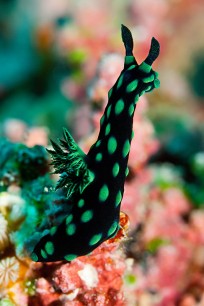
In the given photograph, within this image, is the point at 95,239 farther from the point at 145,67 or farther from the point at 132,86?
the point at 145,67

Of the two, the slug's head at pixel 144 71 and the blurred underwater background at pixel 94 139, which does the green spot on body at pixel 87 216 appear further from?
the slug's head at pixel 144 71

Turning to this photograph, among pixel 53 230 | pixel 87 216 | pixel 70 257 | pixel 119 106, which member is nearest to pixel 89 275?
pixel 70 257

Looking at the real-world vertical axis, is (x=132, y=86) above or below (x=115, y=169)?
above

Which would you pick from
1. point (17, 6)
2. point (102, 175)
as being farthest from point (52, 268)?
point (17, 6)

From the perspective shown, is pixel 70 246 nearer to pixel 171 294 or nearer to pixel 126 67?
pixel 126 67

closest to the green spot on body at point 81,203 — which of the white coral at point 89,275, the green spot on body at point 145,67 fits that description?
the white coral at point 89,275

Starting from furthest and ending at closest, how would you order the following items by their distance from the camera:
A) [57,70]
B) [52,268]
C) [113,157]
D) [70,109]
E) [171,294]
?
[57,70]
[70,109]
[171,294]
[52,268]
[113,157]

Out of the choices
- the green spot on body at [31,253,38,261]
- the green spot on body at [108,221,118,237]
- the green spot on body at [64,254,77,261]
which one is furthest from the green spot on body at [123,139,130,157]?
the green spot on body at [31,253,38,261]
